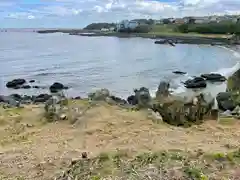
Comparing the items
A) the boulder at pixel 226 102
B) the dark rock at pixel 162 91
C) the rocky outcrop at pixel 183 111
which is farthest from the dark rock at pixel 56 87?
the rocky outcrop at pixel 183 111

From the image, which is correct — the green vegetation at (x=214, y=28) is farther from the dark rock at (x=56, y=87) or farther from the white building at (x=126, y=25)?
the dark rock at (x=56, y=87)

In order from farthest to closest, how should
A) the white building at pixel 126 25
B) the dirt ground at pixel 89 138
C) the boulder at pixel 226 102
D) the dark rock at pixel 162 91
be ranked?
1. the white building at pixel 126 25
2. the boulder at pixel 226 102
3. the dark rock at pixel 162 91
4. the dirt ground at pixel 89 138

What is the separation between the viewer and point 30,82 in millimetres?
32844

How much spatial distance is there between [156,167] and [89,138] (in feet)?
12.8

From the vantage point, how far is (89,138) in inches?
395

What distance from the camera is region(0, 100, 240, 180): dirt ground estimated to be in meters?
7.82

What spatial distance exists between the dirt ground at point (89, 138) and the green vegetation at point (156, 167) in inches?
32.4

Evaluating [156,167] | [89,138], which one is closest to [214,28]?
[89,138]

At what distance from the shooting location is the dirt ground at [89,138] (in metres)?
7.82

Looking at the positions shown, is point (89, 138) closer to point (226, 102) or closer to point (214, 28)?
point (226, 102)

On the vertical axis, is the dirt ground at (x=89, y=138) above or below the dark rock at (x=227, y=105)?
above

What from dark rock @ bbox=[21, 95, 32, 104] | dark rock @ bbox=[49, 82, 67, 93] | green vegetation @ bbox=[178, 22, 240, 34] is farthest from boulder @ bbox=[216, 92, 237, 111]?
green vegetation @ bbox=[178, 22, 240, 34]

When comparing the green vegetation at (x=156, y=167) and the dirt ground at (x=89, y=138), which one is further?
the dirt ground at (x=89, y=138)

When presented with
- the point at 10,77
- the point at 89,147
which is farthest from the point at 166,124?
the point at 10,77
